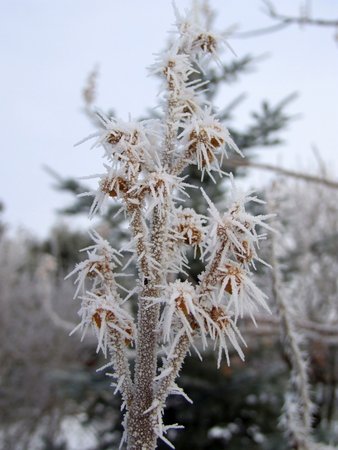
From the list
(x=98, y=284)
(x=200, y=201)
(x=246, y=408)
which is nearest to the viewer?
(x=98, y=284)

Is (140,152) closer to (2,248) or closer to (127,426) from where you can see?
(127,426)

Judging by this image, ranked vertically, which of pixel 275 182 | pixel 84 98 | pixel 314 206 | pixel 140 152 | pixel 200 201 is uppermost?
pixel 314 206

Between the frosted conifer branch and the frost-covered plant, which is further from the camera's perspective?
the frosted conifer branch

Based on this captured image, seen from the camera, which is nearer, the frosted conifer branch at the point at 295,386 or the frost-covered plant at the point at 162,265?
the frost-covered plant at the point at 162,265

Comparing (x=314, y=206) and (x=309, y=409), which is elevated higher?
(x=314, y=206)

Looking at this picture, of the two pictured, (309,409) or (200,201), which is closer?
(309,409)

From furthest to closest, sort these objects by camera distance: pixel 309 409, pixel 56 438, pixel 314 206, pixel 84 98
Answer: pixel 314 206 → pixel 56 438 → pixel 84 98 → pixel 309 409

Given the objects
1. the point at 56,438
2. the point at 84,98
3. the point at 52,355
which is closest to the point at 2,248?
the point at 52,355
